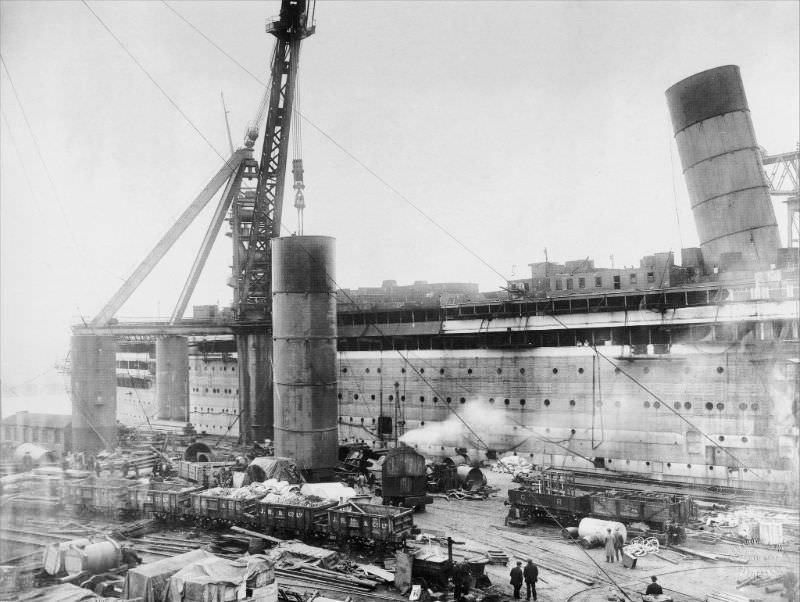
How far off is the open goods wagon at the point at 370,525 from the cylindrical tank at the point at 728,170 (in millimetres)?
16431

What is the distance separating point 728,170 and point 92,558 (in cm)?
2330

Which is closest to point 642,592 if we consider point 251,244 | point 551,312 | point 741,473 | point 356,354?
point 741,473

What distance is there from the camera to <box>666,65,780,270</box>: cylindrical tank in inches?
866

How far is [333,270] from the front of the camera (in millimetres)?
21188

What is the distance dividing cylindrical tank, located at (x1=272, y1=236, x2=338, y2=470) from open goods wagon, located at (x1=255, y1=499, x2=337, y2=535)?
17.9 ft

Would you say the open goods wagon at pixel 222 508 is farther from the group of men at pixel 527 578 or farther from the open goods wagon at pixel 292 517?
the group of men at pixel 527 578

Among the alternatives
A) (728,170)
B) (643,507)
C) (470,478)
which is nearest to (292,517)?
(470,478)

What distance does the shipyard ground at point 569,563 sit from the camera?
37.5ft

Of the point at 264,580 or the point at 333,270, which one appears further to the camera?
the point at 333,270

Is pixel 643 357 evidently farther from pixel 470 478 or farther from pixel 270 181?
pixel 270 181

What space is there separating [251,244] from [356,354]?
7.49 meters

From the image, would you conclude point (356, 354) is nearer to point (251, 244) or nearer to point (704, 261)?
point (251, 244)

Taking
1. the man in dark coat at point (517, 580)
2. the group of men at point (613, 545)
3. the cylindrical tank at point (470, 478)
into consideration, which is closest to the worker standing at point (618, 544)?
the group of men at point (613, 545)

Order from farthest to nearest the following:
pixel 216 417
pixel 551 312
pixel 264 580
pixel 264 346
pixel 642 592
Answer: pixel 216 417 → pixel 264 346 → pixel 551 312 → pixel 642 592 → pixel 264 580
